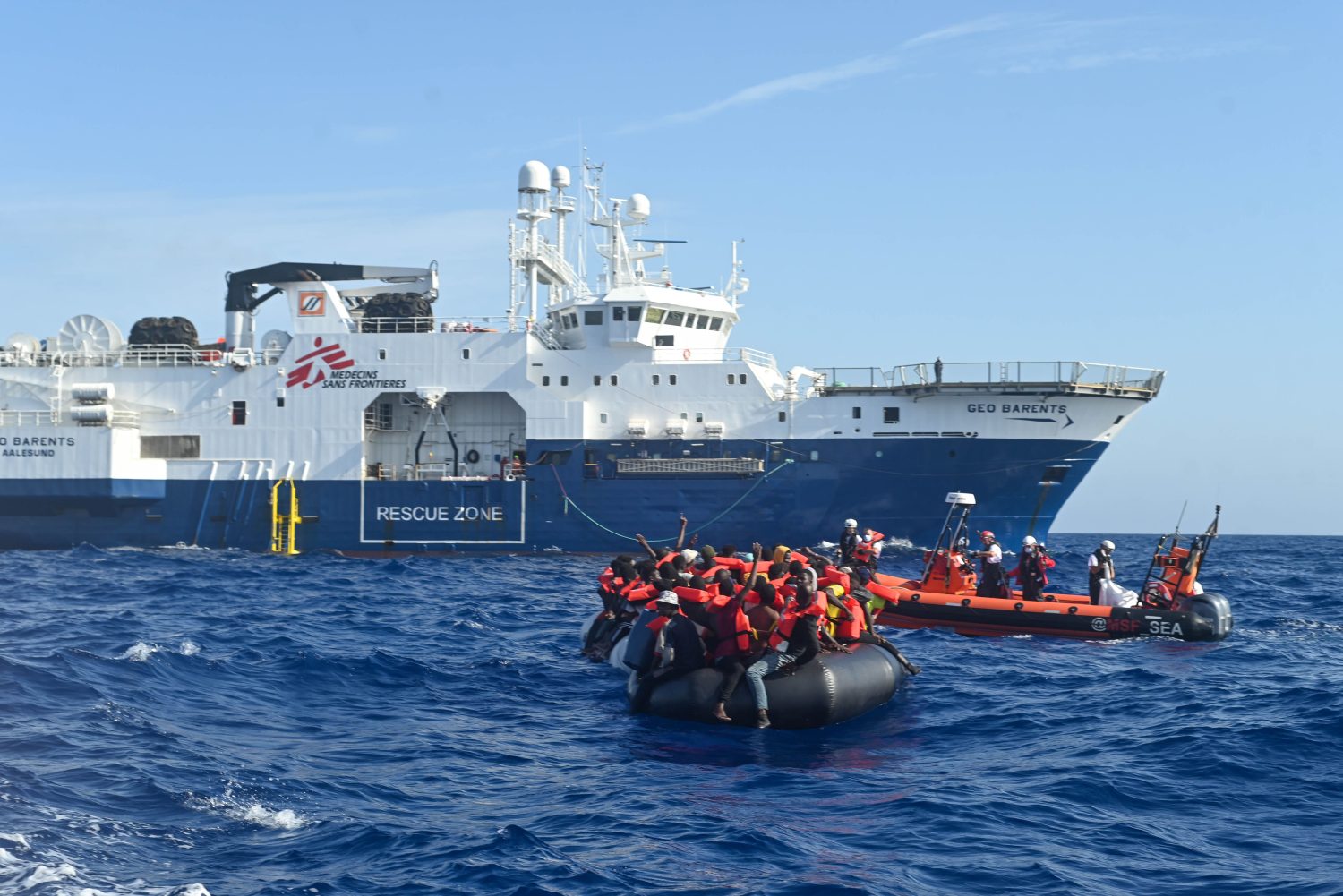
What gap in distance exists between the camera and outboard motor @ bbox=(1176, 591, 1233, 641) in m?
19.4

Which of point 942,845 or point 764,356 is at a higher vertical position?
point 764,356

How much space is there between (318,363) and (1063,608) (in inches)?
999

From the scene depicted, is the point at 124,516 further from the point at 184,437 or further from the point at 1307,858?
the point at 1307,858

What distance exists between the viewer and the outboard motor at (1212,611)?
63.6 feet

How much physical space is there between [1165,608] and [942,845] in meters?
11.9

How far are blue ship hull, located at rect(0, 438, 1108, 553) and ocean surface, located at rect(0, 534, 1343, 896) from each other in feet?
49.5

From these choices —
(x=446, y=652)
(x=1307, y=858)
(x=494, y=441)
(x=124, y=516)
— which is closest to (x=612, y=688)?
(x=446, y=652)

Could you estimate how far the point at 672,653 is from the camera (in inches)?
542

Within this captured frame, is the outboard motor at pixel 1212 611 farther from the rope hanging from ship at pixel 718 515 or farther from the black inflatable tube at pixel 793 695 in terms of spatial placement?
the rope hanging from ship at pixel 718 515

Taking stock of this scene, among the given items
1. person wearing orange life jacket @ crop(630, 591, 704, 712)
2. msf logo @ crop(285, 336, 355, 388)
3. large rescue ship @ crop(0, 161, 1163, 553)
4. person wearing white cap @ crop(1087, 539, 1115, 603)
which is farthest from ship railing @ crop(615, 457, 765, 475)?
person wearing orange life jacket @ crop(630, 591, 704, 712)

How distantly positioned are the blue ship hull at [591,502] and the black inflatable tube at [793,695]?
69.6 ft

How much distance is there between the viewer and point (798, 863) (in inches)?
346

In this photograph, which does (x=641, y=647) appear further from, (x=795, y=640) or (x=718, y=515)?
(x=718, y=515)

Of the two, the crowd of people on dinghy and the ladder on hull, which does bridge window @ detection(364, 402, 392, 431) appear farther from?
the crowd of people on dinghy
